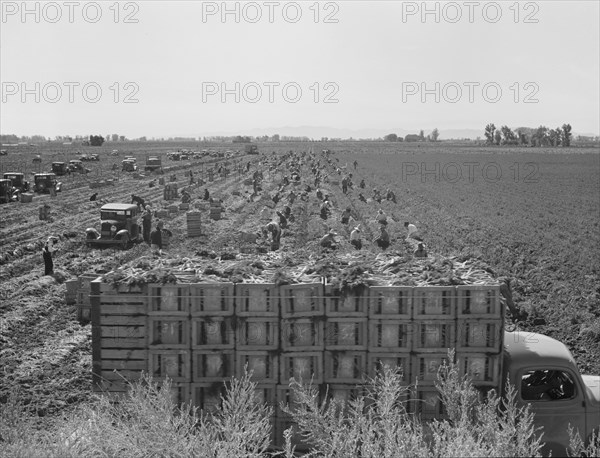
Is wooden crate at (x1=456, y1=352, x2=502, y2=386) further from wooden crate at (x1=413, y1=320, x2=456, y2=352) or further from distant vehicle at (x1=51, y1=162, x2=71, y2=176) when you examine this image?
distant vehicle at (x1=51, y1=162, x2=71, y2=176)

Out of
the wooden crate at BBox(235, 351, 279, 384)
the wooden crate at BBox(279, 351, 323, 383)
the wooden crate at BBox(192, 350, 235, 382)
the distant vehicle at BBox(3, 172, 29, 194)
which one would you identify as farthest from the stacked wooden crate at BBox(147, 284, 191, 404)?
the distant vehicle at BBox(3, 172, 29, 194)

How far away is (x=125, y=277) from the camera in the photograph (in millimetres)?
9867

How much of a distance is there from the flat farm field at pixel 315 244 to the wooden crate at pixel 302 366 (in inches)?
159

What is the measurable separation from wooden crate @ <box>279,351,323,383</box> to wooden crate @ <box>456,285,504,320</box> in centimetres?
223

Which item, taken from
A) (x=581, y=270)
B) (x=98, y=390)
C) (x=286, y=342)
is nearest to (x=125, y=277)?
(x=98, y=390)

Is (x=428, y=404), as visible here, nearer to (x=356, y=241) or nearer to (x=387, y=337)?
(x=387, y=337)

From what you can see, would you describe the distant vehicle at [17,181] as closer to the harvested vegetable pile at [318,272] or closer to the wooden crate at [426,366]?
the harvested vegetable pile at [318,272]

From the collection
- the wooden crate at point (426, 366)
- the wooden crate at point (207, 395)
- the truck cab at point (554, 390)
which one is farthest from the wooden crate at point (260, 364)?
the truck cab at point (554, 390)

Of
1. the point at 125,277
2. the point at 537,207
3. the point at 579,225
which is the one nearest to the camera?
the point at 125,277

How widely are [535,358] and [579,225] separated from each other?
31.0 metres

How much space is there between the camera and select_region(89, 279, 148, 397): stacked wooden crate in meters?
9.70

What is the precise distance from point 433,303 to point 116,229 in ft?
76.6

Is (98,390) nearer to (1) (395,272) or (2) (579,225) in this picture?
(1) (395,272)

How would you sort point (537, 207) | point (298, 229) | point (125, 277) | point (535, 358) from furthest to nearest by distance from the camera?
point (537, 207), point (298, 229), point (125, 277), point (535, 358)
